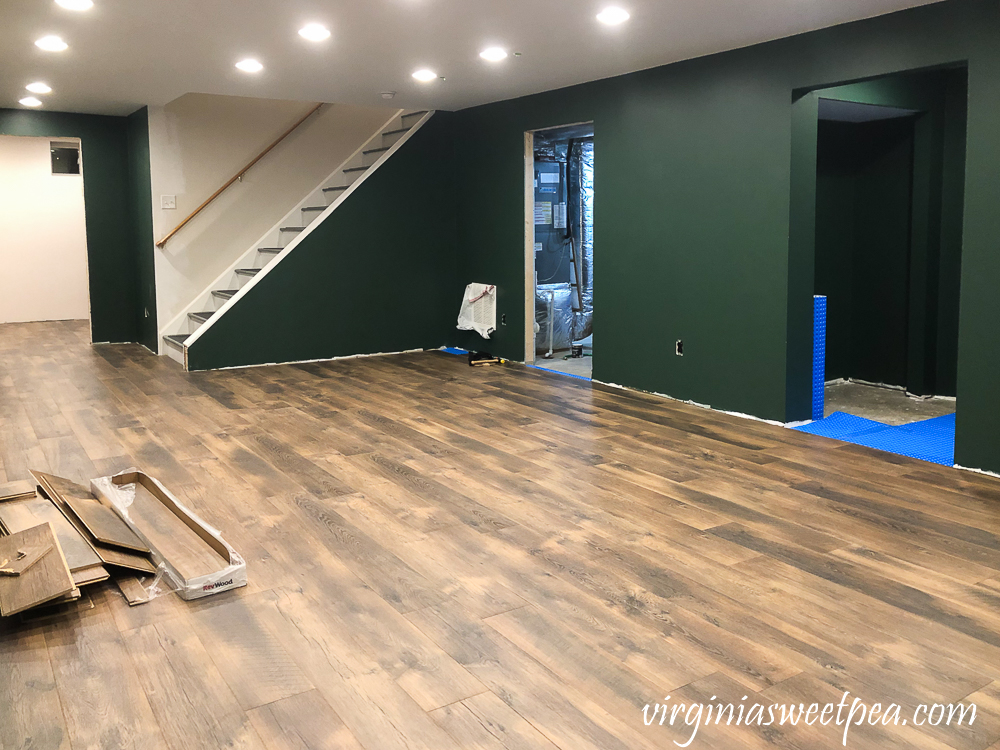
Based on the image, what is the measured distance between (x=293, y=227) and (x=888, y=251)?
17.8 feet

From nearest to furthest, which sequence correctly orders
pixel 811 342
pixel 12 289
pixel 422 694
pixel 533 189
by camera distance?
pixel 422 694 → pixel 811 342 → pixel 533 189 → pixel 12 289

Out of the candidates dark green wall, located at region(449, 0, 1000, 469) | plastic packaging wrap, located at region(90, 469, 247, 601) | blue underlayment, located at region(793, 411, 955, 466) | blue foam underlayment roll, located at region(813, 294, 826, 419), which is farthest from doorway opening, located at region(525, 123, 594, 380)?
plastic packaging wrap, located at region(90, 469, 247, 601)

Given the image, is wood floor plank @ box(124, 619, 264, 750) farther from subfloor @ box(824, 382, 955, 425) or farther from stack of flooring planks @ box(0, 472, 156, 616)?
subfloor @ box(824, 382, 955, 425)

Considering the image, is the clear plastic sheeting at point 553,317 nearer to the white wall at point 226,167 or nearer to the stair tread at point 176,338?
the white wall at point 226,167

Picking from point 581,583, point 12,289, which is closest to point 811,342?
point 581,583

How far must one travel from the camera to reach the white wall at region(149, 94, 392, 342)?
803 centimetres

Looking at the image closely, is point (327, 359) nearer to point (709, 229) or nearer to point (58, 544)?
point (709, 229)

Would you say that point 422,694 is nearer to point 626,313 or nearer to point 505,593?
point 505,593

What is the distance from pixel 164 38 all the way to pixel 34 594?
3505mm

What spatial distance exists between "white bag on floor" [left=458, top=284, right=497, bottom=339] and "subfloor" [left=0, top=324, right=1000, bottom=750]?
2.74 metres

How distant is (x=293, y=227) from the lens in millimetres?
8641

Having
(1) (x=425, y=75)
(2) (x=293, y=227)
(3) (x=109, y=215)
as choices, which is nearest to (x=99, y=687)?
(1) (x=425, y=75)

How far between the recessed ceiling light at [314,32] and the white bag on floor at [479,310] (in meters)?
3.31

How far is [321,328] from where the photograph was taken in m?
7.95
